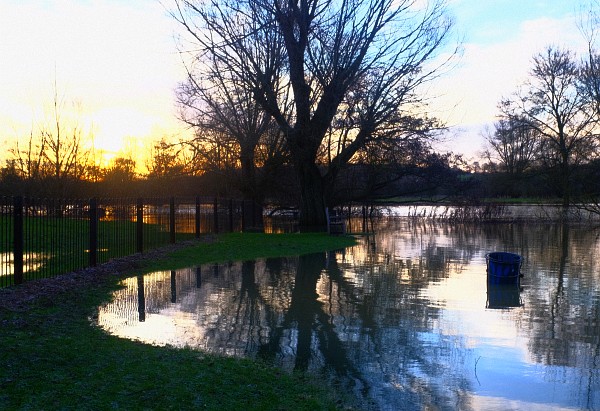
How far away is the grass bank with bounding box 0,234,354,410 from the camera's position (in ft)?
18.1

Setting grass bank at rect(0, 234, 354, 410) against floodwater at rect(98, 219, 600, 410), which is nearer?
grass bank at rect(0, 234, 354, 410)

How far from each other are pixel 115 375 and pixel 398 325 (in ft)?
16.5

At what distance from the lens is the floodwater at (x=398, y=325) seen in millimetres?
6789

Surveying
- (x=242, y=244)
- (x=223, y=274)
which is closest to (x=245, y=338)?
(x=223, y=274)

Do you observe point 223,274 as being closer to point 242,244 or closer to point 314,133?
point 242,244

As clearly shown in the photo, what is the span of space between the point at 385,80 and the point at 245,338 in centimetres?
2187

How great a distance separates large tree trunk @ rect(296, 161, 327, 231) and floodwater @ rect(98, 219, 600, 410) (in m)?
14.2

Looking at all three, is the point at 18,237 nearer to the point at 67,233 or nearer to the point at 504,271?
the point at 67,233

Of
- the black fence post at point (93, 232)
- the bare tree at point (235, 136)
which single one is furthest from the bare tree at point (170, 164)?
the black fence post at point (93, 232)

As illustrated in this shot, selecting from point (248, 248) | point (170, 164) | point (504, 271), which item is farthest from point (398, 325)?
point (170, 164)

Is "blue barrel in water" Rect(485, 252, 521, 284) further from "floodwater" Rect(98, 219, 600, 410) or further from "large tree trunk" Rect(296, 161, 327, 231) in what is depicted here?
"large tree trunk" Rect(296, 161, 327, 231)

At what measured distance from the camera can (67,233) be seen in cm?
1875

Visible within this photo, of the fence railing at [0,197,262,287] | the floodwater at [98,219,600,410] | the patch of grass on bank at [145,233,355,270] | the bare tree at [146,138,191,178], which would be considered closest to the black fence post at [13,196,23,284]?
the fence railing at [0,197,262,287]

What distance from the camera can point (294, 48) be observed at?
1051 inches
